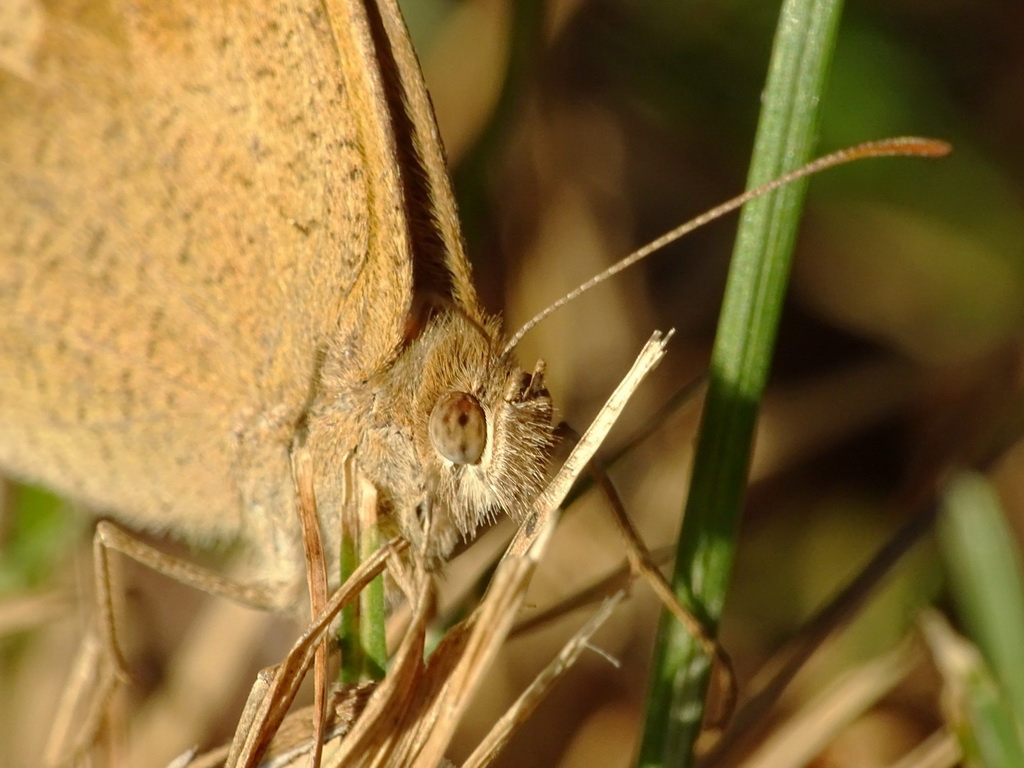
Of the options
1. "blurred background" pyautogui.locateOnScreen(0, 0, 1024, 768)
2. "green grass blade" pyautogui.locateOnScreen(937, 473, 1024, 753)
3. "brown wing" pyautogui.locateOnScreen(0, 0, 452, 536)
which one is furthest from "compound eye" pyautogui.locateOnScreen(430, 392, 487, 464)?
"blurred background" pyautogui.locateOnScreen(0, 0, 1024, 768)

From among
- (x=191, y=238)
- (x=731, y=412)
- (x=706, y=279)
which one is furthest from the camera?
(x=706, y=279)

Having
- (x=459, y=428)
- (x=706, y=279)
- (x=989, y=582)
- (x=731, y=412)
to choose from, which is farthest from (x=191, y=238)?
(x=989, y=582)

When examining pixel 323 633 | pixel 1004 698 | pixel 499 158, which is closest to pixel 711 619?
pixel 1004 698

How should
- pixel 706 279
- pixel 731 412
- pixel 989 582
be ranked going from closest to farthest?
1. pixel 731 412
2. pixel 989 582
3. pixel 706 279

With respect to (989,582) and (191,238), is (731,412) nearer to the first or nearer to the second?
(989,582)

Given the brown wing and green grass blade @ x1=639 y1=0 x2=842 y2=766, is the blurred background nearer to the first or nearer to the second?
the brown wing
